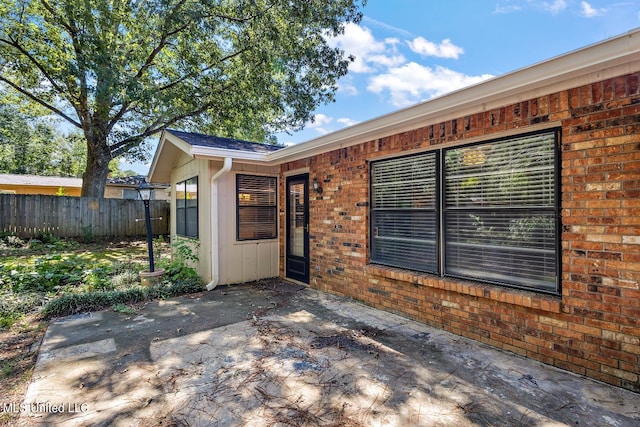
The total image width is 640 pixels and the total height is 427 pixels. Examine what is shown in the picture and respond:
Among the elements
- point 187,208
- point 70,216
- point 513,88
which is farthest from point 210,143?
point 70,216

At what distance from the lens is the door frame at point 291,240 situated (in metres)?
5.84

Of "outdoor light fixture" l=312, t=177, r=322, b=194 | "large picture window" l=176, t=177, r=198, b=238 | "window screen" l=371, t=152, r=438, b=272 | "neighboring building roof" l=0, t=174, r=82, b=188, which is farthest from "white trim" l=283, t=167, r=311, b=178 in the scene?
"neighboring building roof" l=0, t=174, r=82, b=188

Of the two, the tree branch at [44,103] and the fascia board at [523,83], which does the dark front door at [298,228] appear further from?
the tree branch at [44,103]

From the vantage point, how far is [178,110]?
40.2 feet

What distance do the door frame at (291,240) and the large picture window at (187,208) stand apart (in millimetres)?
1903

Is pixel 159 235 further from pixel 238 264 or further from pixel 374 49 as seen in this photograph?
Result: pixel 374 49

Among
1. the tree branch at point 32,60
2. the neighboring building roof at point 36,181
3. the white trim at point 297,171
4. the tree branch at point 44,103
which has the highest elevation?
the tree branch at point 32,60

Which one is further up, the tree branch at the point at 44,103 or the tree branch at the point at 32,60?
the tree branch at the point at 32,60

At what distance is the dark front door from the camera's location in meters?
5.87

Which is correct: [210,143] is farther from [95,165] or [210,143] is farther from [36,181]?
[36,181]

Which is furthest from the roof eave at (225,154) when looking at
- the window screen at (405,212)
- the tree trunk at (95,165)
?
the tree trunk at (95,165)

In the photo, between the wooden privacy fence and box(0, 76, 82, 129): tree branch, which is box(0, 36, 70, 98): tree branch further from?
the wooden privacy fence

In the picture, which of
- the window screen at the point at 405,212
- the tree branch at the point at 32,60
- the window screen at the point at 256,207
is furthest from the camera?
the tree branch at the point at 32,60

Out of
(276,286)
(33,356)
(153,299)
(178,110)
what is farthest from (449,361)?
(178,110)
